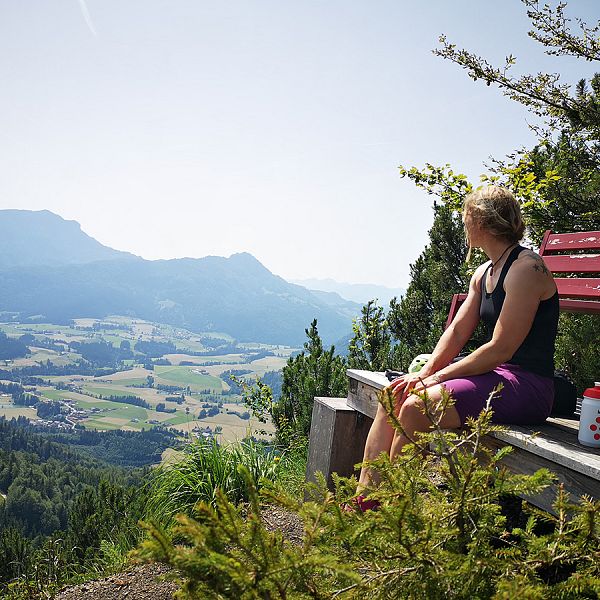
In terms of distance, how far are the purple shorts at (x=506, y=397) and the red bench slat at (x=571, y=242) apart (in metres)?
1.61

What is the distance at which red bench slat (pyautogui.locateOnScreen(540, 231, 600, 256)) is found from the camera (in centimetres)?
368

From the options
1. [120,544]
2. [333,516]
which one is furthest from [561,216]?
[333,516]

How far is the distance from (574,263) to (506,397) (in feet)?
5.96

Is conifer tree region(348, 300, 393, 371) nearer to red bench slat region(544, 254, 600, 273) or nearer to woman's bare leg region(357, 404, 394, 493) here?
red bench slat region(544, 254, 600, 273)

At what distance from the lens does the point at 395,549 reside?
1082mm

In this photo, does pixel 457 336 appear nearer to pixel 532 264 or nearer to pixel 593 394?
pixel 532 264

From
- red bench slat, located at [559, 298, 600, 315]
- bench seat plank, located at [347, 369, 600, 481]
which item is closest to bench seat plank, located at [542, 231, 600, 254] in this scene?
red bench slat, located at [559, 298, 600, 315]

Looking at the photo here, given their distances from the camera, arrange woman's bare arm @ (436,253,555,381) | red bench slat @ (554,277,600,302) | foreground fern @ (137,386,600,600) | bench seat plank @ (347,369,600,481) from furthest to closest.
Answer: red bench slat @ (554,277,600,302) → woman's bare arm @ (436,253,555,381) → bench seat plank @ (347,369,600,481) → foreground fern @ (137,386,600,600)

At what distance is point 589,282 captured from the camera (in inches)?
140

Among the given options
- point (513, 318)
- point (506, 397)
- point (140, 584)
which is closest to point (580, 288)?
point (513, 318)

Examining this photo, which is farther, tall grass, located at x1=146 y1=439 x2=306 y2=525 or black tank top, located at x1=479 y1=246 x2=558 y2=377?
tall grass, located at x1=146 y1=439 x2=306 y2=525

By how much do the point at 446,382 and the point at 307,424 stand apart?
358 cm

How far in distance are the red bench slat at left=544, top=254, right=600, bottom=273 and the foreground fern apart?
2704 millimetres

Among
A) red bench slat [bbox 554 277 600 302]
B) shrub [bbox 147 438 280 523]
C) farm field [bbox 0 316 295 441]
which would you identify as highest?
red bench slat [bbox 554 277 600 302]
